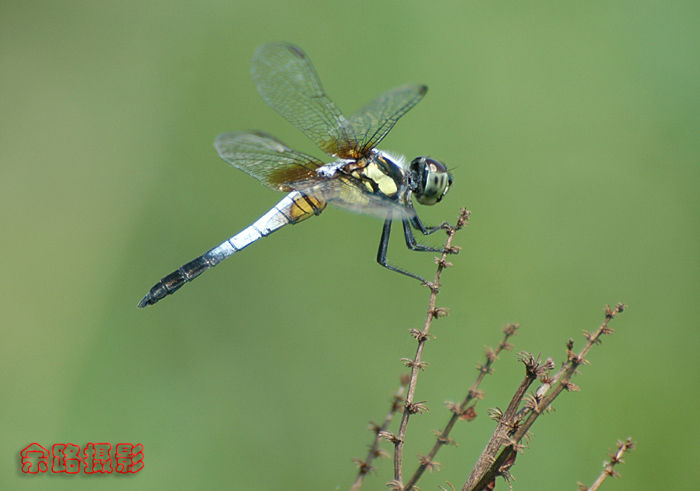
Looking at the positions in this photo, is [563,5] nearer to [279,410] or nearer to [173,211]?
Answer: [173,211]

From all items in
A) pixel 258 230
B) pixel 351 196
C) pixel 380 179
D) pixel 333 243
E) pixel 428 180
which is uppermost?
pixel 428 180

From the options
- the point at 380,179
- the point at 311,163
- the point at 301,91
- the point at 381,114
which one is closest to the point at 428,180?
the point at 380,179

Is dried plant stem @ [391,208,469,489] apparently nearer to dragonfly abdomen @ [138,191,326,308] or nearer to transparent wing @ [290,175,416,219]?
transparent wing @ [290,175,416,219]

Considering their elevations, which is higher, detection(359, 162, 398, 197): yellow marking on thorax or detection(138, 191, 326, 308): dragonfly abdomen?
detection(359, 162, 398, 197): yellow marking on thorax

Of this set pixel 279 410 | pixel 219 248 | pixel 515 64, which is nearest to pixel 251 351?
pixel 279 410

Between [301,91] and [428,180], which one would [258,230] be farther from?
[428,180]

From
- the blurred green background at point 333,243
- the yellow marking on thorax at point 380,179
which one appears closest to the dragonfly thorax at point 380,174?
the yellow marking on thorax at point 380,179

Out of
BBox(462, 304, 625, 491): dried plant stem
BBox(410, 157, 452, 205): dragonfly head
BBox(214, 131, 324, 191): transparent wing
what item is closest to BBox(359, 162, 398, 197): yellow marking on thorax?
BBox(410, 157, 452, 205): dragonfly head
